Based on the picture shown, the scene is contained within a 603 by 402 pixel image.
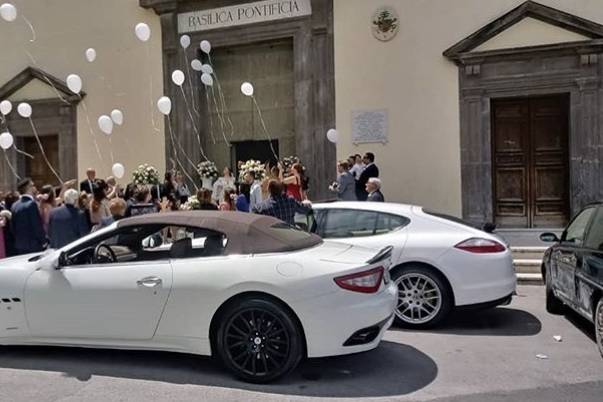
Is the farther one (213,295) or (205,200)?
(205,200)

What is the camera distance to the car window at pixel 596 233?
17.6 feet

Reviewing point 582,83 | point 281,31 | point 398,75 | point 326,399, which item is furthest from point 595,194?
point 326,399

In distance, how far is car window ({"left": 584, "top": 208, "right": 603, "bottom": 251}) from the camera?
536 cm

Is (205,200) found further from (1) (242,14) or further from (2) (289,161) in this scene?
(1) (242,14)

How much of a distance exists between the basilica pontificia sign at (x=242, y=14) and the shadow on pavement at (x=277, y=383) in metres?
9.50

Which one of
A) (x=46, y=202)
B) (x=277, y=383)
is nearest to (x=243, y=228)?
(x=277, y=383)

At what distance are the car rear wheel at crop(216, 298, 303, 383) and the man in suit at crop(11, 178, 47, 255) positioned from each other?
441 cm

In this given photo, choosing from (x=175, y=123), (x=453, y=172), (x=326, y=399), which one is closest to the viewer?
(x=326, y=399)

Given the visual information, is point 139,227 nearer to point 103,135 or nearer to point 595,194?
point 595,194

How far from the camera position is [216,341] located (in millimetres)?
4676

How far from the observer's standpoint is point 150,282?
4.77m

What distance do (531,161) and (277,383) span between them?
355 inches

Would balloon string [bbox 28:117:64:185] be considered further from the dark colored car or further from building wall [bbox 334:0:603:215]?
the dark colored car

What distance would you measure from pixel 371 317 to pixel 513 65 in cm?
851
